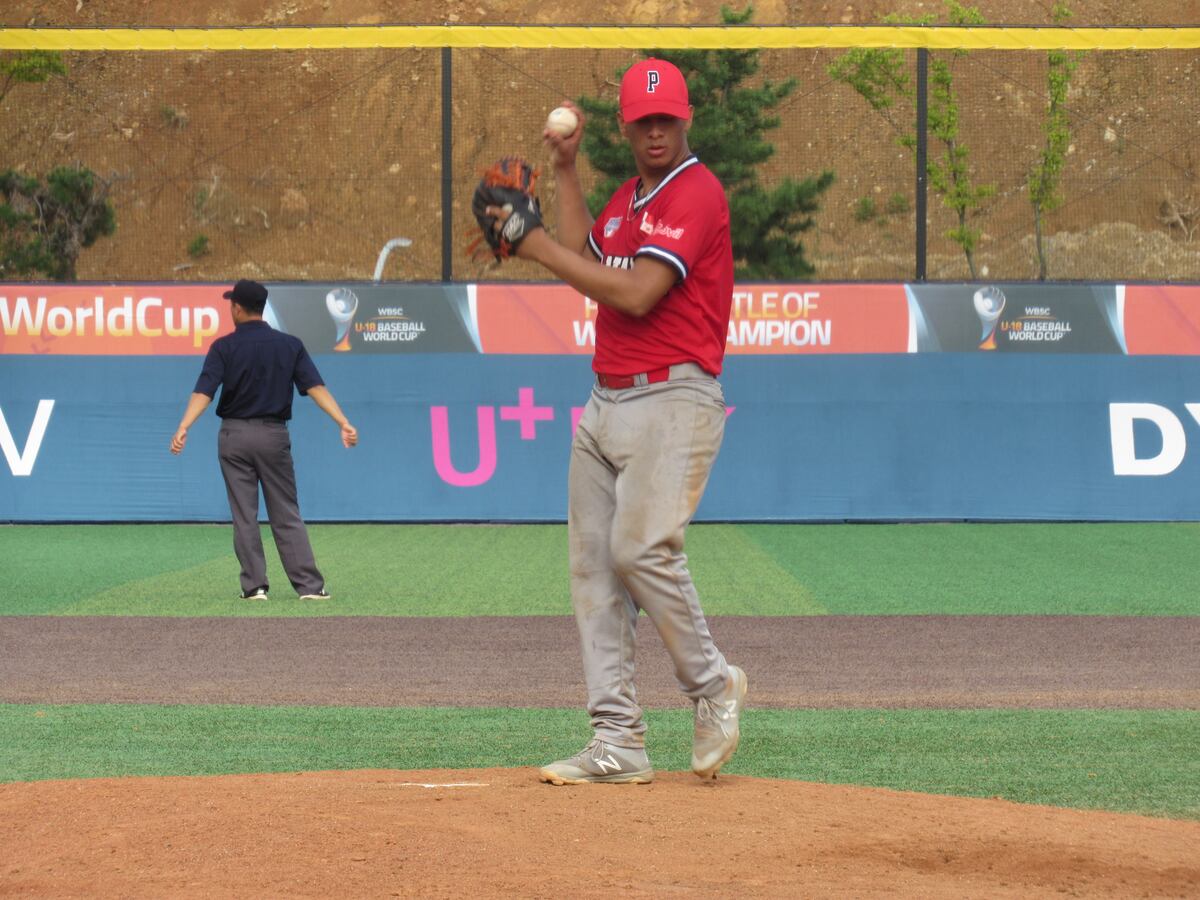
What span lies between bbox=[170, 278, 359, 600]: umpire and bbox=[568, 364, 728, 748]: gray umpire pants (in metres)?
5.70

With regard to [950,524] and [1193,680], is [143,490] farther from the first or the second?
[1193,680]

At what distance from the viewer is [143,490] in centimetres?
1608

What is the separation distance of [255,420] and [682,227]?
635 centimetres

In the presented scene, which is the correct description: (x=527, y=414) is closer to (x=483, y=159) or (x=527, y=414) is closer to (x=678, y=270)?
(x=678, y=270)

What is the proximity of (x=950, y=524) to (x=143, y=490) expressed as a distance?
25.0ft

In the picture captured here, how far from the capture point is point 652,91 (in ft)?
16.5

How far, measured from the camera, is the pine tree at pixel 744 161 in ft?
68.4

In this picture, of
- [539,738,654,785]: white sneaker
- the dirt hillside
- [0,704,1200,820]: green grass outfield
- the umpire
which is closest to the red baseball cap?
[539,738,654,785]: white sneaker

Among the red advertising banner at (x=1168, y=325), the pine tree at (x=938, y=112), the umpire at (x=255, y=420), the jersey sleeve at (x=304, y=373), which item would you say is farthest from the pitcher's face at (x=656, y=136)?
the pine tree at (x=938, y=112)

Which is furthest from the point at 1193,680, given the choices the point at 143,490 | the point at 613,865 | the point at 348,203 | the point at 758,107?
the point at 348,203

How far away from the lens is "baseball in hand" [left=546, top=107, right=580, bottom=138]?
5059 mm

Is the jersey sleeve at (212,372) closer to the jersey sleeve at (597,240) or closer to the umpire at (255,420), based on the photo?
the umpire at (255,420)

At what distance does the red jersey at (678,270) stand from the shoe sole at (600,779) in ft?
4.04

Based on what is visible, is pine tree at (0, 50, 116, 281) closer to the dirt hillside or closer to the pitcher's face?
the dirt hillside
